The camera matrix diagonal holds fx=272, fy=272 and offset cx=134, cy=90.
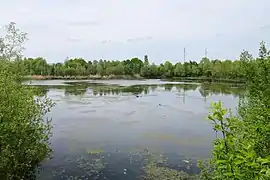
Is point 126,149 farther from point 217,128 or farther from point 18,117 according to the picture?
point 217,128

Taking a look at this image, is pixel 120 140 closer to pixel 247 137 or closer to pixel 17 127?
pixel 17 127

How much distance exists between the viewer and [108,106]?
38.4 m

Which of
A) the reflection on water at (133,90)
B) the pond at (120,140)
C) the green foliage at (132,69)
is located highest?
the green foliage at (132,69)

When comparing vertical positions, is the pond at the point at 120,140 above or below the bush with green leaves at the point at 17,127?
below

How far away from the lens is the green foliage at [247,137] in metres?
2.95

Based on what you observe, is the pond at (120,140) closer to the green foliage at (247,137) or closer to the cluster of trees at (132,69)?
the green foliage at (247,137)

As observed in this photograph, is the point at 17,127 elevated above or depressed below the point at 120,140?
above

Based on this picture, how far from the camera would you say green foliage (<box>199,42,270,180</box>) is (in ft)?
9.69

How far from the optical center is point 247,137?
6910mm

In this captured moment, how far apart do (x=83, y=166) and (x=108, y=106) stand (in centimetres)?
2282

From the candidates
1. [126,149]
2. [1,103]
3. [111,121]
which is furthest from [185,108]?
[1,103]

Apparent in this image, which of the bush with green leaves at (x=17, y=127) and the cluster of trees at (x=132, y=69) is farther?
the cluster of trees at (x=132, y=69)

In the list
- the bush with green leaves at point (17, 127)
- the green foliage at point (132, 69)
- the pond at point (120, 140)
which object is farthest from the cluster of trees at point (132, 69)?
the bush with green leaves at point (17, 127)

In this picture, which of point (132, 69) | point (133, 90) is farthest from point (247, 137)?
point (132, 69)
